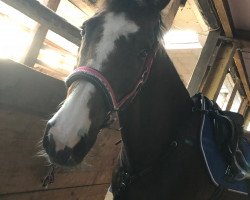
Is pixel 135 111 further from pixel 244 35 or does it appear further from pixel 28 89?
pixel 244 35

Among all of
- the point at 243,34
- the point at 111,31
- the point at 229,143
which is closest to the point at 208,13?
the point at 243,34

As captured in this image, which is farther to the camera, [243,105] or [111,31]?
[243,105]

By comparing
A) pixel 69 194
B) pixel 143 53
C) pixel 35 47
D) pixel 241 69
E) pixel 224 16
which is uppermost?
pixel 224 16

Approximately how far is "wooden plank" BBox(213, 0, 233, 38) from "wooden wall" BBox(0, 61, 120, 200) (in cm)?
354

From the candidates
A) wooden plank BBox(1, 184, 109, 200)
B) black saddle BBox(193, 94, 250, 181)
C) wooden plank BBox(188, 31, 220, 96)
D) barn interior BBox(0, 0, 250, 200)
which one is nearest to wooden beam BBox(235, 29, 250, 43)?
barn interior BBox(0, 0, 250, 200)

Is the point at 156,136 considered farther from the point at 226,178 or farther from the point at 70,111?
the point at 70,111

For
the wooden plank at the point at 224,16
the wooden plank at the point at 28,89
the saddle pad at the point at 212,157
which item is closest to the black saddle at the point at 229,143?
the saddle pad at the point at 212,157

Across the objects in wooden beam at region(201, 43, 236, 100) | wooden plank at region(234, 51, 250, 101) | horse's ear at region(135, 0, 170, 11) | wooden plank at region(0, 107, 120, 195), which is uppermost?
wooden plank at region(234, 51, 250, 101)

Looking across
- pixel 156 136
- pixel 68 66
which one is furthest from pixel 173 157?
pixel 68 66

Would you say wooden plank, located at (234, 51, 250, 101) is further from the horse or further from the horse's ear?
Result: the horse's ear

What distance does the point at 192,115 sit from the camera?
224 cm

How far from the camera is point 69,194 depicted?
240 cm

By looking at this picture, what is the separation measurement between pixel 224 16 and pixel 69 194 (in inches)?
159

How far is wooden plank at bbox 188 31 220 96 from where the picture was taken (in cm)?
537
